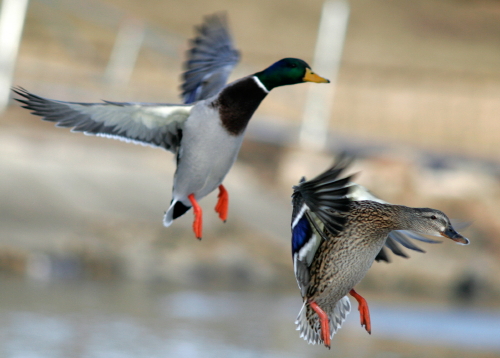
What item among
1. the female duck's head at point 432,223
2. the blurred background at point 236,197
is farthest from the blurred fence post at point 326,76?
the female duck's head at point 432,223

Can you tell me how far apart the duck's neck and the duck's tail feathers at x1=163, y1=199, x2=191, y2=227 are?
0.56 meters

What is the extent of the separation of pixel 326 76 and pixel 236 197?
399 cm

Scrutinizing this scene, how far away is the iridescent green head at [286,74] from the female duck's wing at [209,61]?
87cm

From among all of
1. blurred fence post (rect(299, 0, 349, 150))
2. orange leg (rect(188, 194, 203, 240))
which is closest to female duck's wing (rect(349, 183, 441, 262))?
orange leg (rect(188, 194, 203, 240))

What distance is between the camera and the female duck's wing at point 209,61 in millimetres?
→ 4254

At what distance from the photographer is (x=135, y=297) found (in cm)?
882

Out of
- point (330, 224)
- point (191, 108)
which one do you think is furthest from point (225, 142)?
point (330, 224)

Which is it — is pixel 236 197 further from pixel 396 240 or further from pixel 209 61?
pixel 396 240

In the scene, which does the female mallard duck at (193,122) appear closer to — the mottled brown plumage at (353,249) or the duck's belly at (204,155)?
the duck's belly at (204,155)

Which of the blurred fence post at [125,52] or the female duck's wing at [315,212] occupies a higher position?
the blurred fence post at [125,52]

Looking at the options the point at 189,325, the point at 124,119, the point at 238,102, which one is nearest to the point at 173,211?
the point at 124,119

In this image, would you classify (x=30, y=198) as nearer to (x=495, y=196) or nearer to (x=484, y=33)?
(x=495, y=196)

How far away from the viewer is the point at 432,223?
2822mm

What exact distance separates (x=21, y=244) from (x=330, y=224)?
7082 mm
